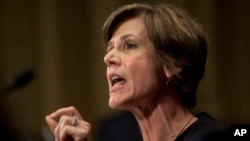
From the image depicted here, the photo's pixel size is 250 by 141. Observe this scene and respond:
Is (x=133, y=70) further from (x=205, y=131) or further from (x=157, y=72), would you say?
(x=205, y=131)

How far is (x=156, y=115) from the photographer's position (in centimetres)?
177

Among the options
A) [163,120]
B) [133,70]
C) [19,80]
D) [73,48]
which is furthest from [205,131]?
[73,48]

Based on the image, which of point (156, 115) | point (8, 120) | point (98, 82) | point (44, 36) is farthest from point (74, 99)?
point (8, 120)

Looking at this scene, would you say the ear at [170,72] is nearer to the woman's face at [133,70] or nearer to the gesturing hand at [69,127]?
the woman's face at [133,70]

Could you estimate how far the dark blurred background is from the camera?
149 inches

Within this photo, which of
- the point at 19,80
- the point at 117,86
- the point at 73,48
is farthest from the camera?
the point at 73,48

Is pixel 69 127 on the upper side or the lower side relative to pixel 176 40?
lower

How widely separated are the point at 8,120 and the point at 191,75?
0.83m

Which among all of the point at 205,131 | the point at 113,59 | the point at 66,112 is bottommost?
the point at 205,131

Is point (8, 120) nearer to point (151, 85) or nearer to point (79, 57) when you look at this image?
point (151, 85)

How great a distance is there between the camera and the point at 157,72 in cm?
174

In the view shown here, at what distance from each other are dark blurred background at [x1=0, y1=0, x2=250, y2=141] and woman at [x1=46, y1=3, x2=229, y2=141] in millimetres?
2013

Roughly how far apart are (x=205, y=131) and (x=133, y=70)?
292 mm

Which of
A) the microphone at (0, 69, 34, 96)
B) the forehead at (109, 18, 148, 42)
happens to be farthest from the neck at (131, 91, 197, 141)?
the microphone at (0, 69, 34, 96)
